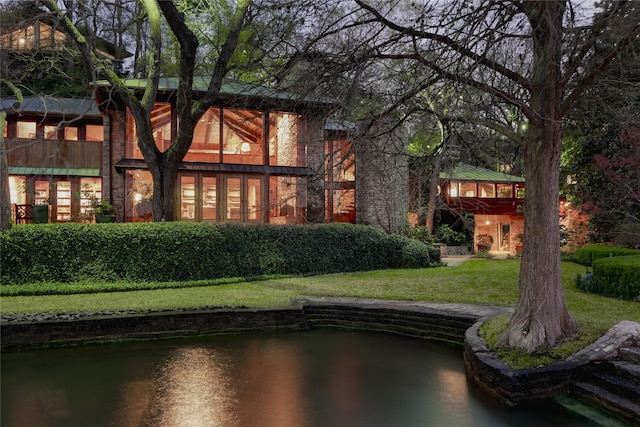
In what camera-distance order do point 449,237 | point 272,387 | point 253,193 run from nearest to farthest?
point 272,387 → point 253,193 → point 449,237

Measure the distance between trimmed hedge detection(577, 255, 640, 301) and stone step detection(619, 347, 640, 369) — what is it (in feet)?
17.4

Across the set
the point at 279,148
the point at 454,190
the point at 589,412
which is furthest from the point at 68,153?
the point at 454,190

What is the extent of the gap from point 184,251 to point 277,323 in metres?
5.52

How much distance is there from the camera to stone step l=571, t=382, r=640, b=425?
15.3ft

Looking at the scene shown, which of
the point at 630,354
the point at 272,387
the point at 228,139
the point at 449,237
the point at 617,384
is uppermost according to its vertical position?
the point at 228,139

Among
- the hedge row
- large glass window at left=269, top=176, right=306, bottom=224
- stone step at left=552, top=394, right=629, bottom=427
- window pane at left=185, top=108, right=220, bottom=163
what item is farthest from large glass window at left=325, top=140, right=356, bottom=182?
window pane at left=185, top=108, right=220, bottom=163

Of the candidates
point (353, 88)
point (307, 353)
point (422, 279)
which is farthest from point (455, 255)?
point (353, 88)

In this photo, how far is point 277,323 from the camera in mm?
9141

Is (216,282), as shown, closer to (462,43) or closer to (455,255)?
(462,43)

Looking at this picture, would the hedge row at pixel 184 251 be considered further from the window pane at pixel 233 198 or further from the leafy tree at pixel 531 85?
the leafy tree at pixel 531 85

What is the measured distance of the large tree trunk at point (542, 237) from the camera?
5914 mm

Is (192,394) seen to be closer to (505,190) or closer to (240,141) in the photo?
(240,141)

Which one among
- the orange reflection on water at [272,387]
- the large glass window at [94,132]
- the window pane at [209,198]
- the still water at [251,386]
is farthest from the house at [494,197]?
the orange reflection on water at [272,387]

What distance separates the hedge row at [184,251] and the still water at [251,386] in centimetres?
524
